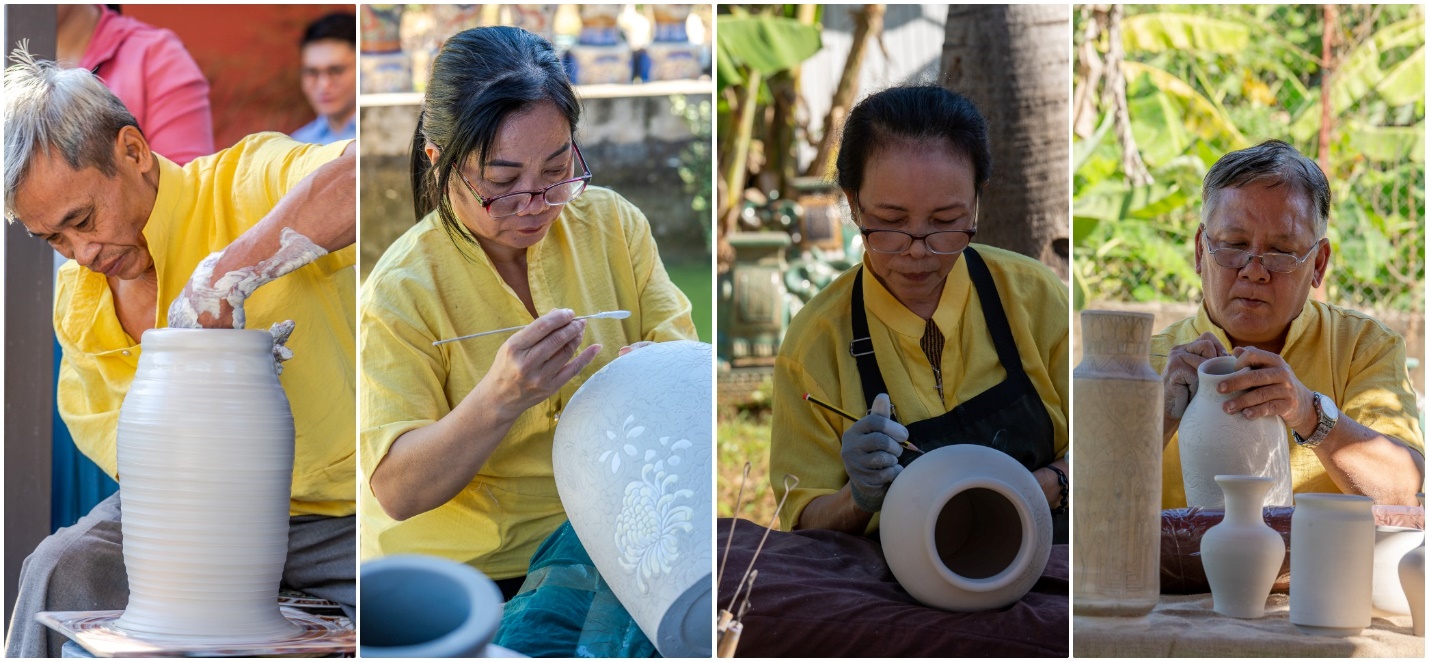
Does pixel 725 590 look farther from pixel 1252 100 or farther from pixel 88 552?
pixel 1252 100

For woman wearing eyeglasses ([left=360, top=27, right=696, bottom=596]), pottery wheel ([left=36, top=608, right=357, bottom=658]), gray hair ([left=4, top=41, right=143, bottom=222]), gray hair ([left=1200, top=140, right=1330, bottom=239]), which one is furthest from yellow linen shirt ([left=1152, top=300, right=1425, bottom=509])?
gray hair ([left=4, top=41, right=143, bottom=222])

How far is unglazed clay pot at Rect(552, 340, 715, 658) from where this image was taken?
2125 mm

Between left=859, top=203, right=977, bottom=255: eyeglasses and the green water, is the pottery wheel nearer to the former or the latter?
the green water

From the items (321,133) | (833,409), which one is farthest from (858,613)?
(321,133)

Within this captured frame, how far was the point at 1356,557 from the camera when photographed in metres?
2.16

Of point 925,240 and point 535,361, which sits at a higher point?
point 925,240

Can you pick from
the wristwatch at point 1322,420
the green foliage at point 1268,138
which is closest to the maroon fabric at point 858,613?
the wristwatch at point 1322,420

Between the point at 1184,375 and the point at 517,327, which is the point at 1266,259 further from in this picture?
the point at 517,327

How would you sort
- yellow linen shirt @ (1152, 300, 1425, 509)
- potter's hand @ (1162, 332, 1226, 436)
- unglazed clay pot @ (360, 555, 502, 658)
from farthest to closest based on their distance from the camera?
yellow linen shirt @ (1152, 300, 1425, 509) < potter's hand @ (1162, 332, 1226, 436) < unglazed clay pot @ (360, 555, 502, 658)

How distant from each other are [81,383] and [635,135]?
1.34 m

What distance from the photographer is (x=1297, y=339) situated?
254 cm

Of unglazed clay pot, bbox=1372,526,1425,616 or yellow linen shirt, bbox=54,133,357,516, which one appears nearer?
unglazed clay pot, bbox=1372,526,1425,616

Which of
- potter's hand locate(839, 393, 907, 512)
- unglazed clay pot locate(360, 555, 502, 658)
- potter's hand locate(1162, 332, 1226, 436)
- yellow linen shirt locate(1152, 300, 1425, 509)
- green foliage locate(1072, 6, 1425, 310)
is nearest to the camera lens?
unglazed clay pot locate(360, 555, 502, 658)

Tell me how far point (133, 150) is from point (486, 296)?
856mm
